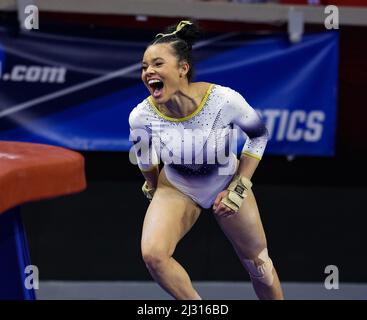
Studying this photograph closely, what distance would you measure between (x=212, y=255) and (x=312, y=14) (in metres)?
1.80

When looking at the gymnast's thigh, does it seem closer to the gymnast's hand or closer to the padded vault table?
the gymnast's hand

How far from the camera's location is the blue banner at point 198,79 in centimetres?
570

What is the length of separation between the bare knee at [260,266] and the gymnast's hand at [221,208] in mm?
373

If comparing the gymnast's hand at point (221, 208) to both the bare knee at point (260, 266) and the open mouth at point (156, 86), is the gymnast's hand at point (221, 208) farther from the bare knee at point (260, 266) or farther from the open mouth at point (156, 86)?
the open mouth at point (156, 86)

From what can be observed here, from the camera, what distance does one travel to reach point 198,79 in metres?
5.75

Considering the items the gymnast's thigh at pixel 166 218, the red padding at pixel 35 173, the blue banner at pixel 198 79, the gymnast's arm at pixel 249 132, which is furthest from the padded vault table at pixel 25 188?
the blue banner at pixel 198 79

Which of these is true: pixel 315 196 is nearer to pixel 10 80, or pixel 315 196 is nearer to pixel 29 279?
pixel 10 80

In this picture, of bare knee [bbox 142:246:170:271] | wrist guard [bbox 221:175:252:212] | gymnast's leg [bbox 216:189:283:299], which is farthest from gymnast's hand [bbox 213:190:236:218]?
bare knee [bbox 142:246:170:271]

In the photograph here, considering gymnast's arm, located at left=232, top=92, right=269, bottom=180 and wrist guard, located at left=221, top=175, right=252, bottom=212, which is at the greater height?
gymnast's arm, located at left=232, top=92, right=269, bottom=180

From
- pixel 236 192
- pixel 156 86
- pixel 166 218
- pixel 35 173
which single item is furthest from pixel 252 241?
pixel 35 173

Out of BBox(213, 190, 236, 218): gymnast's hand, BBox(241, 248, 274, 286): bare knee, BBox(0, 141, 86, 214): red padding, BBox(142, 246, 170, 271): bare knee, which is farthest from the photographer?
BBox(241, 248, 274, 286): bare knee

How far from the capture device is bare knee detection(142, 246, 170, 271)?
350 centimetres

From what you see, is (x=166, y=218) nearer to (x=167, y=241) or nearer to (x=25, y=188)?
(x=167, y=241)

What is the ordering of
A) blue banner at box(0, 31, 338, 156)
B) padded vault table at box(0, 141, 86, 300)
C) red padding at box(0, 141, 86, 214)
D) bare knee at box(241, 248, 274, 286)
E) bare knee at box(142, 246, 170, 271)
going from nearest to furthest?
red padding at box(0, 141, 86, 214) → padded vault table at box(0, 141, 86, 300) → bare knee at box(142, 246, 170, 271) → bare knee at box(241, 248, 274, 286) → blue banner at box(0, 31, 338, 156)
